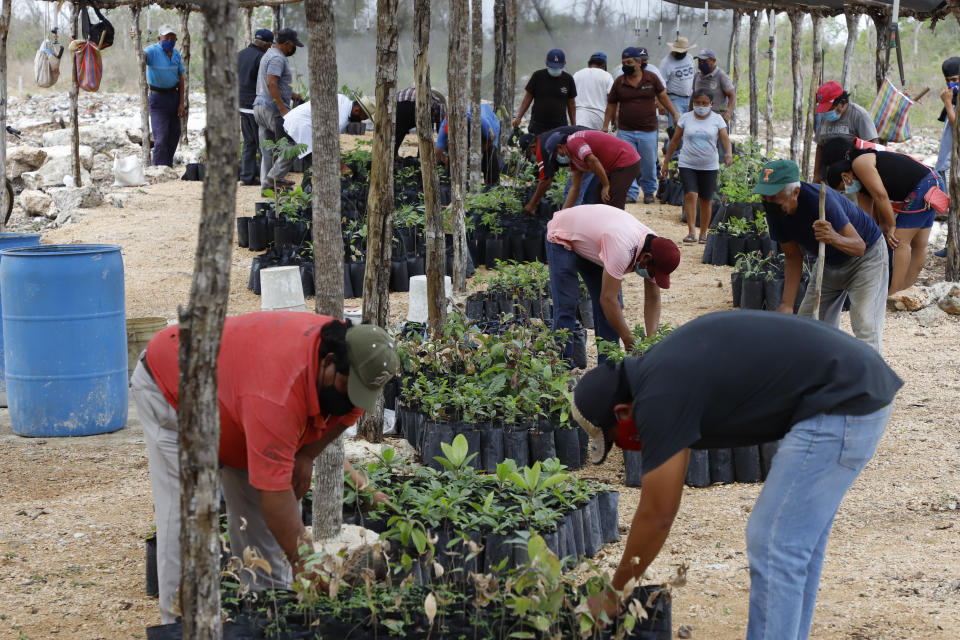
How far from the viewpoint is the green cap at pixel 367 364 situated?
254 cm

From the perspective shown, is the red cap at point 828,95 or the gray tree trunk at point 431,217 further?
the red cap at point 828,95

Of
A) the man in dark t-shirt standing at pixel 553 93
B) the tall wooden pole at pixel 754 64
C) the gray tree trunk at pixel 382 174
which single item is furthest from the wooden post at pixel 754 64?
the gray tree trunk at pixel 382 174

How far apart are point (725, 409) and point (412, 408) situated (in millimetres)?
2670

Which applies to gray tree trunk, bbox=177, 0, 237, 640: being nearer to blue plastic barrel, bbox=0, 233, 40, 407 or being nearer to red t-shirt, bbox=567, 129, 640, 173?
blue plastic barrel, bbox=0, 233, 40, 407

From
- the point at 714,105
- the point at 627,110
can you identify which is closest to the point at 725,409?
the point at 627,110

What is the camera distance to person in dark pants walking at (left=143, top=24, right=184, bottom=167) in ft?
38.2

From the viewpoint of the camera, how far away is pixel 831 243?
4.80 meters

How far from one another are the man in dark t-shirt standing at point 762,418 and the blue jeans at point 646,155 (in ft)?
24.9

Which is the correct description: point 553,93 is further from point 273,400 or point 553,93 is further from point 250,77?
point 273,400

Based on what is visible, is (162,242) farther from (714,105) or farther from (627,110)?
(714,105)

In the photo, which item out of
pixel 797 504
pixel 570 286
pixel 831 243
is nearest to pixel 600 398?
pixel 797 504

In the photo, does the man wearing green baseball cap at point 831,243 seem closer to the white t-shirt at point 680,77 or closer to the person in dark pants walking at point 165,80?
Result: the white t-shirt at point 680,77

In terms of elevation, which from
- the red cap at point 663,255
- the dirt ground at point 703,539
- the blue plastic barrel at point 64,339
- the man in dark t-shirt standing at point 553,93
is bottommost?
the dirt ground at point 703,539

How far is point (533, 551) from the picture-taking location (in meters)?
2.61
